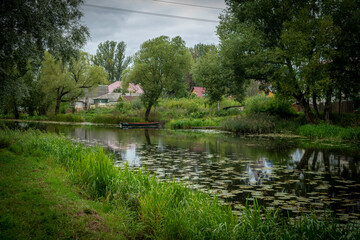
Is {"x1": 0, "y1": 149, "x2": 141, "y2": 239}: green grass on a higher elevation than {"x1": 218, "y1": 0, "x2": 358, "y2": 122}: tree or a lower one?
lower

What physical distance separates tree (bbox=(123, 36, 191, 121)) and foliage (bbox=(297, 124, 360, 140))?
21351mm

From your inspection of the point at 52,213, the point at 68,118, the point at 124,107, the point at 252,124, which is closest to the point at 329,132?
the point at 252,124

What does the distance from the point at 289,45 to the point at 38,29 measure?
16527 millimetres

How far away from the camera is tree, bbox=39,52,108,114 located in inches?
1826

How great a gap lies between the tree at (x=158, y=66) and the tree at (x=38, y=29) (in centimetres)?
2552

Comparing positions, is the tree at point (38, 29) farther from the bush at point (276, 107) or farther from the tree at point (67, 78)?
the tree at point (67, 78)

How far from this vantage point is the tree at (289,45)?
20234 mm

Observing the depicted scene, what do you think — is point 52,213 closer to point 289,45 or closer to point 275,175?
point 275,175

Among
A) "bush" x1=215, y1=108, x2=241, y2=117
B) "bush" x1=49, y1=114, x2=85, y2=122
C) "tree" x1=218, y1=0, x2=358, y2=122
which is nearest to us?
"tree" x1=218, y1=0, x2=358, y2=122

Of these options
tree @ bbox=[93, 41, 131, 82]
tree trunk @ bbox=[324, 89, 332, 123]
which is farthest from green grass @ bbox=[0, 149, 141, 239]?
tree @ bbox=[93, 41, 131, 82]

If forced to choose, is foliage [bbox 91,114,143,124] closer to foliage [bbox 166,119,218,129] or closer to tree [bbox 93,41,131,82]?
foliage [bbox 166,119,218,129]

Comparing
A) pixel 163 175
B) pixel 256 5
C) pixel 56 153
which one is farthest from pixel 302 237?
pixel 256 5

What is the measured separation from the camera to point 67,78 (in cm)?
4716

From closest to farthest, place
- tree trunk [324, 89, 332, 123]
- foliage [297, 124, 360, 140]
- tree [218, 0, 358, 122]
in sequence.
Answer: foliage [297, 124, 360, 140] → tree [218, 0, 358, 122] → tree trunk [324, 89, 332, 123]
